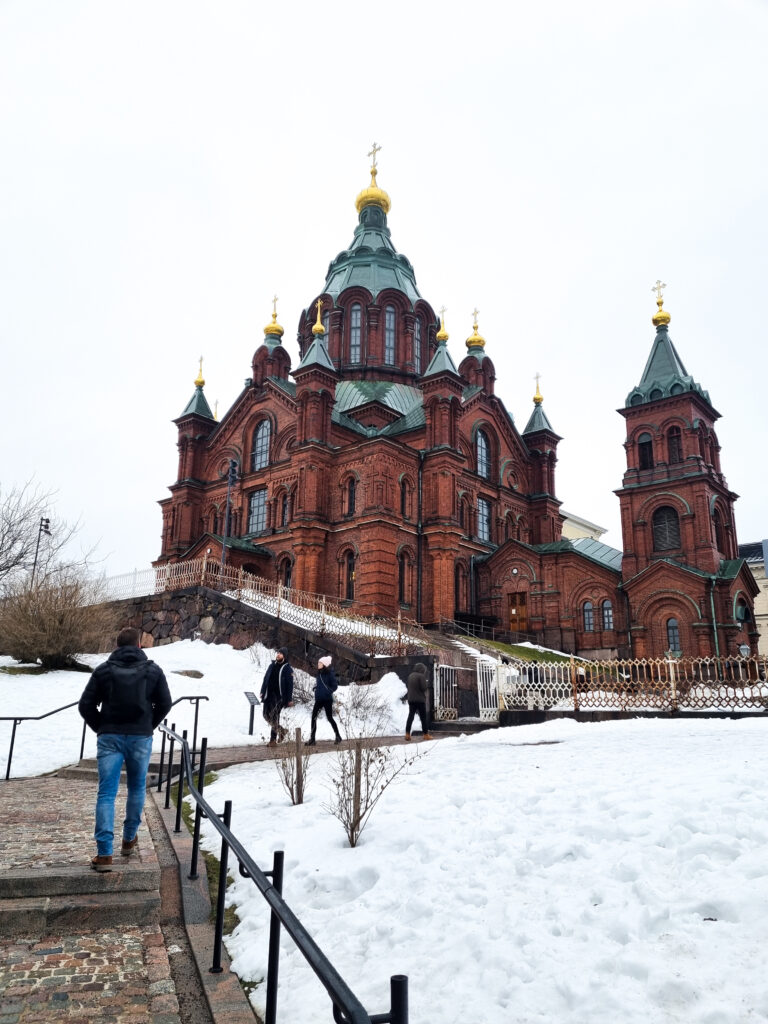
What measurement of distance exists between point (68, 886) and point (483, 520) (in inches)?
1365

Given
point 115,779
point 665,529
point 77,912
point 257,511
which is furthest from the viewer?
point 257,511

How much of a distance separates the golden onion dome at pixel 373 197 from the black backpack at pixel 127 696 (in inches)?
1937

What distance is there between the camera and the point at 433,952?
4.34 m

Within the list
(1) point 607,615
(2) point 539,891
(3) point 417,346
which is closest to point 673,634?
(1) point 607,615

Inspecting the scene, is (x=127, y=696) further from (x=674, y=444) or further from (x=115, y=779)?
(x=674, y=444)

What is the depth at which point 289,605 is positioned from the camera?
77.4 ft

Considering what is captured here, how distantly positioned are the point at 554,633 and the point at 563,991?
31.9m

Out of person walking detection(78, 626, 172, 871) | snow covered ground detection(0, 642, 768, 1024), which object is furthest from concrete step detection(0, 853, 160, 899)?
snow covered ground detection(0, 642, 768, 1024)

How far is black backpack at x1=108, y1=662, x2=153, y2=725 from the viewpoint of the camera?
20.1ft

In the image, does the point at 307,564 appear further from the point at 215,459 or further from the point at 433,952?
the point at 433,952

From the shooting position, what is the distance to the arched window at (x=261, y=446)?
1529 inches

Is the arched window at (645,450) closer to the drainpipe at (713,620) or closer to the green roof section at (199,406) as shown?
the drainpipe at (713,620)

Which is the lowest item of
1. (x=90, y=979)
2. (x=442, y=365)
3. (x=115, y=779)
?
(x=90, y=979)

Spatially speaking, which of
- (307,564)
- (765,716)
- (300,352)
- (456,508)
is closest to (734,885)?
(765,716)
